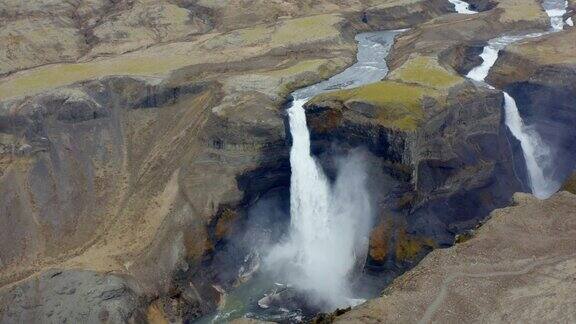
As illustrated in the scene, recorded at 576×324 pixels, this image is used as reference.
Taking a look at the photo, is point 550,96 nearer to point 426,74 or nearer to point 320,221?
point 426,74

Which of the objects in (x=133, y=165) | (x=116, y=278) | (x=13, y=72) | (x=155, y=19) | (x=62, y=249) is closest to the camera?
(x=116, y=278)

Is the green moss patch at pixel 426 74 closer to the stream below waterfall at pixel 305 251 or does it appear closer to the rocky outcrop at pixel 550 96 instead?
the rocky outcrop at pixel 550 96

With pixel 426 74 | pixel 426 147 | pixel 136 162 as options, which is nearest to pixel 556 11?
pixel 426 74

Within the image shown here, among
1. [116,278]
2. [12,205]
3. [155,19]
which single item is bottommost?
[116,278]

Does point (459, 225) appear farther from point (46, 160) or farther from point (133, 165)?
point (46, 160)

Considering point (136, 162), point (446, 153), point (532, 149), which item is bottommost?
point (532, 149)

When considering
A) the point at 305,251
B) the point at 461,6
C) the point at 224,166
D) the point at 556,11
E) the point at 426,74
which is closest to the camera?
the point at 305,251

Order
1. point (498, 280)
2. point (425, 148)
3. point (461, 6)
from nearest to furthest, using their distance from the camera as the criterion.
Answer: point (498, 280) → point (425, 148) → point (461, 6)

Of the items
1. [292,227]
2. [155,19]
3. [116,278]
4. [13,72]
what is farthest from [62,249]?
[155,19]
